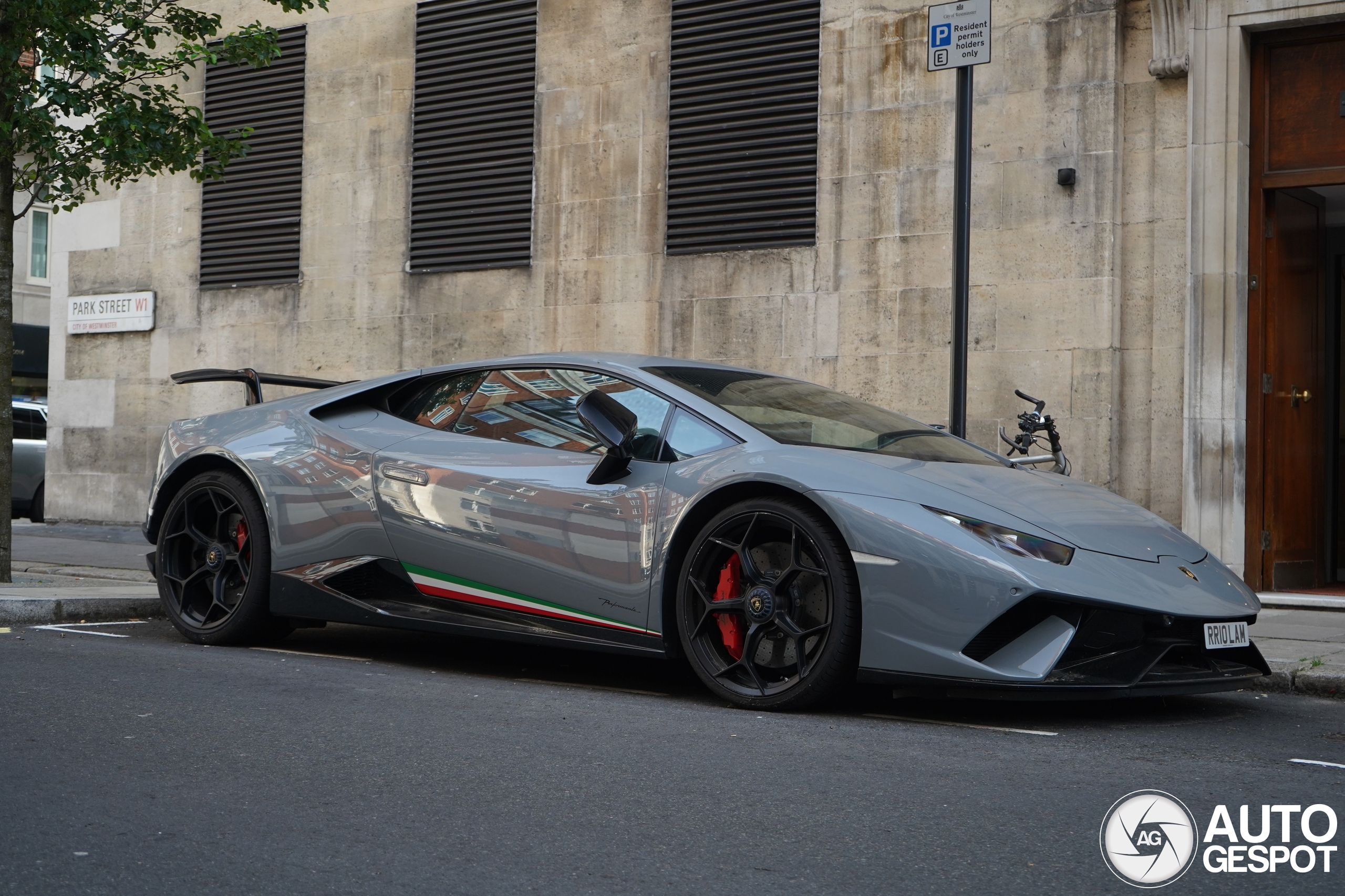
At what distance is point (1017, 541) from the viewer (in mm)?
4641

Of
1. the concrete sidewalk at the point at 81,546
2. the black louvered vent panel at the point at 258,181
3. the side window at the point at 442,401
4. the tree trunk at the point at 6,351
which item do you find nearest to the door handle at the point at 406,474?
the side window at the point at 442,401

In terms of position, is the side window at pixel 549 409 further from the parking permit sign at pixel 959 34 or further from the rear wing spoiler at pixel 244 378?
the parking permit sign at pixel 959 34

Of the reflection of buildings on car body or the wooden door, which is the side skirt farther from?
the wooden door

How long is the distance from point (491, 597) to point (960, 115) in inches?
170

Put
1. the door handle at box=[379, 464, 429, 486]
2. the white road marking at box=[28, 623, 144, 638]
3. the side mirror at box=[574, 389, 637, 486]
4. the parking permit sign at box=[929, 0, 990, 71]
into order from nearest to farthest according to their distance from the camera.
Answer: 1. the side mirror at box=[574, 389, 637, 486]
2. the door handle at box=[379, 464, 429, 486]
3. the white road marking at box=[28, 623, 144, 638]
4. the parking permit sign at box=[929, 0, 990, 71]

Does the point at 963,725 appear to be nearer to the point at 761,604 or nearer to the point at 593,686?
the point at 761,604

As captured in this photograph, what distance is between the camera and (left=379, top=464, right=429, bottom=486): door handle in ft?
19.0

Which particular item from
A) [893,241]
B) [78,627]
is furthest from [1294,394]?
[78,627]

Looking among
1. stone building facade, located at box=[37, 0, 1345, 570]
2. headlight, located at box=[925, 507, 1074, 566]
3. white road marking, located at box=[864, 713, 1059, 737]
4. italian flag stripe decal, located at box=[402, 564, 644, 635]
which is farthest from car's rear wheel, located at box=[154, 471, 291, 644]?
stone building facade, located at box=[37, 0, 1345, 570]

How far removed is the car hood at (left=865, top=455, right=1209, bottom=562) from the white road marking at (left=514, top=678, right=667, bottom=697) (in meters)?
1.20

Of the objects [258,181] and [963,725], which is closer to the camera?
[963,725]

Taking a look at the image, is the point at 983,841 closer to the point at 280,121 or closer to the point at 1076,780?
the point at 1076,780

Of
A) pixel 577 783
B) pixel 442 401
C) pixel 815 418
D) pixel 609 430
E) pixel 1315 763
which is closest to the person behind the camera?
pixel 577 783

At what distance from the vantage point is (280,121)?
570 inches
